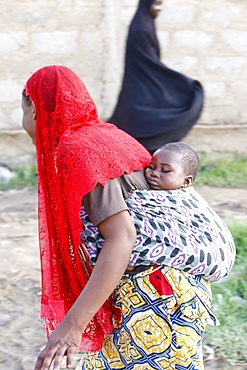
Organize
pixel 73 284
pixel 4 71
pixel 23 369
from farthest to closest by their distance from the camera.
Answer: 1. pixel 4 71
2. pixel 23 369
3. pixel 73 284

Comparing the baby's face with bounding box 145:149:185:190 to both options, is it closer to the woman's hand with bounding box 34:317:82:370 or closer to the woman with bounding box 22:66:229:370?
the woman with bounding box 22:66:229:370

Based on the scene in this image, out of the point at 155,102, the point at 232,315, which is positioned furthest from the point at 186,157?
the point at 155,102

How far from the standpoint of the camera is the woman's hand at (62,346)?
1943 millimetres

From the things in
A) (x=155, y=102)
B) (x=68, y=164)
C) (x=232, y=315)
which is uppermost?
(x=68, y=164)

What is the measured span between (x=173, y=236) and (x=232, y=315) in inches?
69.7

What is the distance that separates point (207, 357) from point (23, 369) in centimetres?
91

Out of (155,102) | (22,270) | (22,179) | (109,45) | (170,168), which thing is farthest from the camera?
(109,45)

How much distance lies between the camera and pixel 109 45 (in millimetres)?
7055

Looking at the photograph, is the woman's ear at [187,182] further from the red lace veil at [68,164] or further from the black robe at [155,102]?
the black robe at [155,102]

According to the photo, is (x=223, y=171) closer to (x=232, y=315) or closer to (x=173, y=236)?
(x=232, y=315)

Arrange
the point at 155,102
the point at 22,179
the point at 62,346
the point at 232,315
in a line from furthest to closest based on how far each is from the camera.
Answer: the point at 22,179
the point at 155,102
the point at 232,315
the point at 62,346

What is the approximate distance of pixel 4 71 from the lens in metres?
7.01

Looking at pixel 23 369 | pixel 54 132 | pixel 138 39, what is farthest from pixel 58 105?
pixel 138 39

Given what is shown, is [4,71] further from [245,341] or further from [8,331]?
[245,341]
